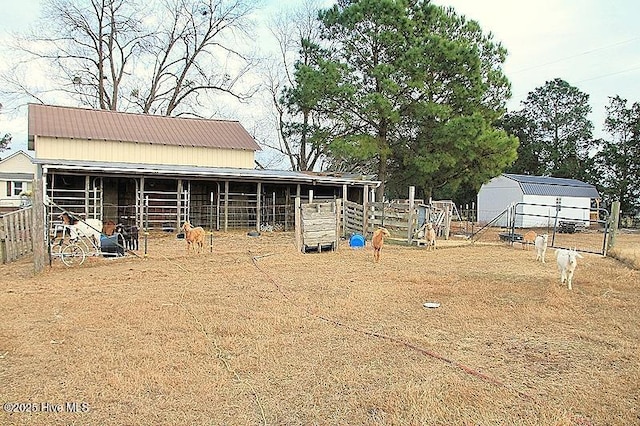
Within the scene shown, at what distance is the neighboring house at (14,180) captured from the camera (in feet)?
102

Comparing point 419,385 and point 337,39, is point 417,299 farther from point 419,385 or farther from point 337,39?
point 337,39

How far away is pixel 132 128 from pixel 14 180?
10980mm

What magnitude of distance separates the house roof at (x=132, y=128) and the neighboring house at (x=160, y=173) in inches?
1.7

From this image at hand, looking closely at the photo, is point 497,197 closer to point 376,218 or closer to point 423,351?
point 376,218

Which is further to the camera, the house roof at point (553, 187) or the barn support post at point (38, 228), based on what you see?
the house roof at point (553, 187)

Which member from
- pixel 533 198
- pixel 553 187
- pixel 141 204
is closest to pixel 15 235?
pixel 141 204

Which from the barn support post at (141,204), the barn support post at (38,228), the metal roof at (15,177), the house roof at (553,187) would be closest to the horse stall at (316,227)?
the barn support post at (38,228)

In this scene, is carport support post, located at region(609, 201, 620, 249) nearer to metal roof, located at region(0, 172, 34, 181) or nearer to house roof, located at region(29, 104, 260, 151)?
house roof, located at region(29, 104, 260, 151)

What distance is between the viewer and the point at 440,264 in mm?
12391

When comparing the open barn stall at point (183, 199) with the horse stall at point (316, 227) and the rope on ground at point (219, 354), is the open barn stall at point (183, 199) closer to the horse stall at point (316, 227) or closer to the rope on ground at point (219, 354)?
the horse stall at point (316, 227)

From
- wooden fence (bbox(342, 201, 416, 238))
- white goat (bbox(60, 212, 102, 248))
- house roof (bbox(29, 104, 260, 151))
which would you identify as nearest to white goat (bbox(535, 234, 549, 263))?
wooden fence (bbox(342, 201, 416, 238))

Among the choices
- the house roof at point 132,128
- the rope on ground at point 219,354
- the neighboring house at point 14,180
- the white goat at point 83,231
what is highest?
the house roof at point 132,128

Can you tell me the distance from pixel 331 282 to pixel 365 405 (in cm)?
547

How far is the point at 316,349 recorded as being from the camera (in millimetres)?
5387
